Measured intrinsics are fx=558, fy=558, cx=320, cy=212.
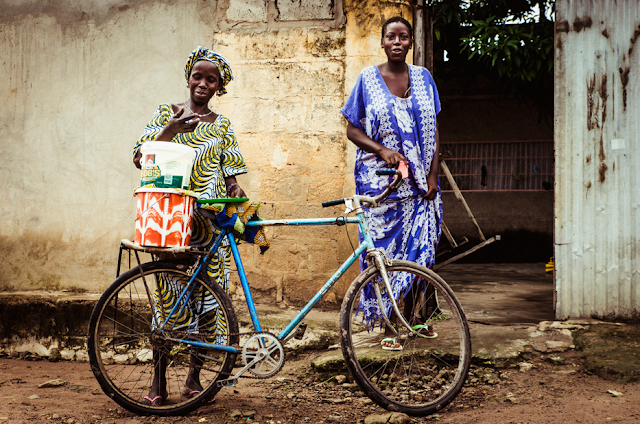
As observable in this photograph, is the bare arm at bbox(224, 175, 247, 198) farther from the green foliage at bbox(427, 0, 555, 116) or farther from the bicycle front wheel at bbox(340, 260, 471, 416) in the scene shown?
the green foliage at bbox(427, 0, 555, 116)

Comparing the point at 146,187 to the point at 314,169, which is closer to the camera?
the point at 146,187

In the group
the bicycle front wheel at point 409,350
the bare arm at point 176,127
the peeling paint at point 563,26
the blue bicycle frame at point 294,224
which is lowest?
the bicycle front wheel at point 409,350

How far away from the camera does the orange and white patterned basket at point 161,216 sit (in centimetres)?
249

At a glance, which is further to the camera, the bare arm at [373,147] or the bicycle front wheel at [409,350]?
the bare arm at [373,147]

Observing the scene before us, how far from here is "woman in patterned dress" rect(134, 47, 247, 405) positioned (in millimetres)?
2775

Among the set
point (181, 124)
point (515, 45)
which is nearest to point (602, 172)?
point (181, 124)

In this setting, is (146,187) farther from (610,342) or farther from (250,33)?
(610,342)

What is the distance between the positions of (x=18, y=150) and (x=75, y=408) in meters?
2.50

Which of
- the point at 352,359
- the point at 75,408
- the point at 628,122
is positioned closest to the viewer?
the point at 352,359

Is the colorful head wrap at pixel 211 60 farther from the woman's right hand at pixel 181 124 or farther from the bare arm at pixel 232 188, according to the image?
the bare arm at pixel 232 188

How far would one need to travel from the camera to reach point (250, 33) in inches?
168

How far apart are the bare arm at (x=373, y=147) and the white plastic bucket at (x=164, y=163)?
3.69ft

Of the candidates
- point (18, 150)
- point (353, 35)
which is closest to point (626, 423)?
point (353, 35)

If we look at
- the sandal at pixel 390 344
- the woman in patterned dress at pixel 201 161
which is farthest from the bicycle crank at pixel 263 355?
the sandal at pixel 390 344
